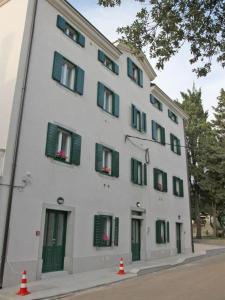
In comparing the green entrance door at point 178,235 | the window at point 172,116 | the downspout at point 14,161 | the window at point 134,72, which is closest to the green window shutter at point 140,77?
the window at point 134,72

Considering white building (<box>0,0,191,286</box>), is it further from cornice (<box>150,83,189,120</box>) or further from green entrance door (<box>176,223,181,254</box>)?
cornice (<box>150,83,189,120</box>)

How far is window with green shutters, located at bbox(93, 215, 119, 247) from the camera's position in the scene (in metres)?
13.7

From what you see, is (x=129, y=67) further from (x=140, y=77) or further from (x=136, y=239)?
(x=136, y=239)

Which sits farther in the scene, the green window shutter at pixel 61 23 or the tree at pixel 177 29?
the green window shutter at pixel 61 23

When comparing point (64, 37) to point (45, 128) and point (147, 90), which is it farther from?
point (147, 90)

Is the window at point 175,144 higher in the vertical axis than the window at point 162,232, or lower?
higher

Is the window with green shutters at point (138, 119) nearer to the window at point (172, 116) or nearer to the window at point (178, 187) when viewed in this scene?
the window at point (172, 116)

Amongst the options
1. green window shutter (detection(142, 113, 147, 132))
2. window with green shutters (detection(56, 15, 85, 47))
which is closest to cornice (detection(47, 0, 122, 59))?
window with green shutters (detection(56, 15, 85, 47))

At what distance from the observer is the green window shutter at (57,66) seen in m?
13.1

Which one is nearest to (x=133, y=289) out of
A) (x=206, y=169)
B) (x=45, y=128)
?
(x=45, y=128)

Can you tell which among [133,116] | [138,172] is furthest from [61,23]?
[138,172]

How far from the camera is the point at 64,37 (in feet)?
47.0

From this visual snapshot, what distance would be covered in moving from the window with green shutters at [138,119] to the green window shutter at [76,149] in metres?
5.59

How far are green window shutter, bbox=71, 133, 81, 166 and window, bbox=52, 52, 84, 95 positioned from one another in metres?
2.25
